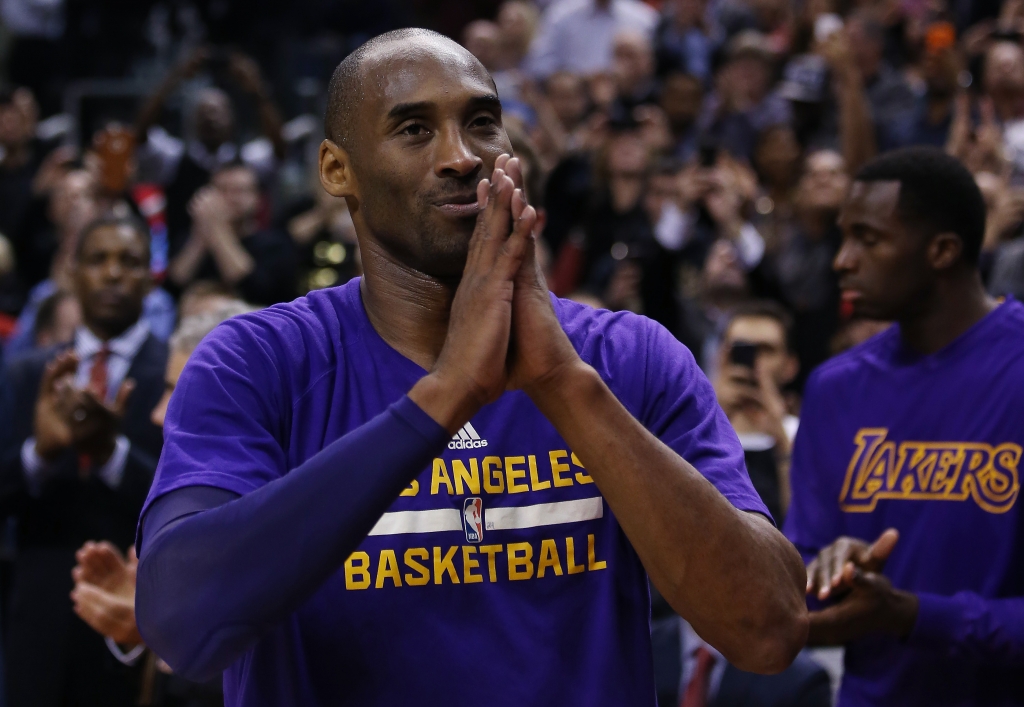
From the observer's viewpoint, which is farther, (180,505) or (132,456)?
(132,456)

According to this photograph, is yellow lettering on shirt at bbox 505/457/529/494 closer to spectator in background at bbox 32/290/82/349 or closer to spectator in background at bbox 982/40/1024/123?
spectator in background at bbox 32/290/82/349

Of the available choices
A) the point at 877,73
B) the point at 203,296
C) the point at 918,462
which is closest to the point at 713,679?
the point at 918,462

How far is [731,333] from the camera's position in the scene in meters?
5.46

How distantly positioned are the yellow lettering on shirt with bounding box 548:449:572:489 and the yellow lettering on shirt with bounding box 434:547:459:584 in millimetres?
190

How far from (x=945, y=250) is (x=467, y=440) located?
6.68ft

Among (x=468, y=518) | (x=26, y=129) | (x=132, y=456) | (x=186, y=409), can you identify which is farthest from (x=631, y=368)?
(x=26, y=129)

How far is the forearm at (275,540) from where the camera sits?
1.59m

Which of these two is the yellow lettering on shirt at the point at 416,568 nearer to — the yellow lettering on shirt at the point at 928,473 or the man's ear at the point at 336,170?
the man's ear at the point at 336,170

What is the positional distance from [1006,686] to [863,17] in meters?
6.46

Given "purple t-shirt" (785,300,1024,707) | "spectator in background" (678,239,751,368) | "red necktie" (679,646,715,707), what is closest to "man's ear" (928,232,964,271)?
"purple t-shirt" (785,300,1024,707)

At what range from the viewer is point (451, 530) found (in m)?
1.89

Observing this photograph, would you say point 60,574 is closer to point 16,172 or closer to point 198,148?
point 198,148

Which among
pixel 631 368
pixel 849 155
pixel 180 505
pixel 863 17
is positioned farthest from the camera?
pixel 863 17

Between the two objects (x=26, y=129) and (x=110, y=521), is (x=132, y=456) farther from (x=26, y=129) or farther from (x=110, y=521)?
(x=26, y=129)
